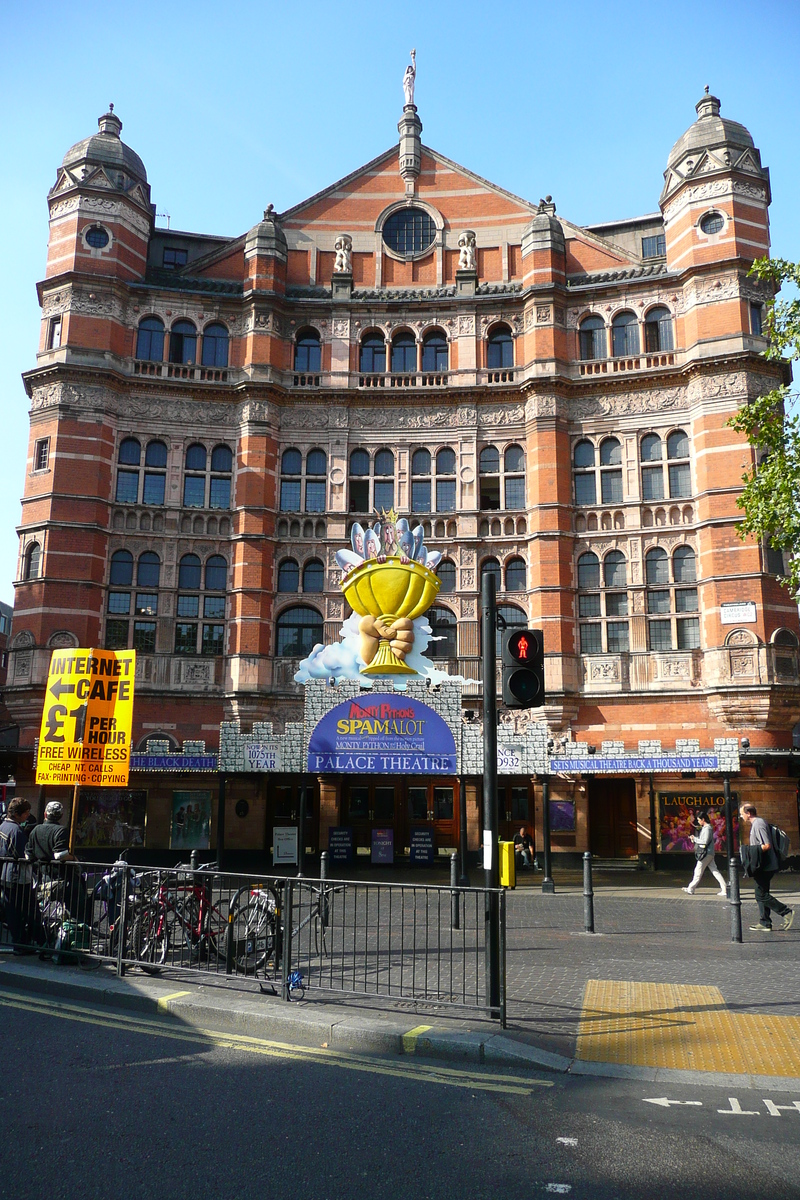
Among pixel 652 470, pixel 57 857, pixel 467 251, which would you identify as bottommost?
pixel 57 857

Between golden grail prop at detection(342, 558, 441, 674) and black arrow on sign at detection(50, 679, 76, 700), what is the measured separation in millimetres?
11450

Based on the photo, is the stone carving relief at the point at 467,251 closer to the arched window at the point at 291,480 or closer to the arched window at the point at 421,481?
the arched window at the point at 421,481

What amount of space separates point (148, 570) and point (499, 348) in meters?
14.7

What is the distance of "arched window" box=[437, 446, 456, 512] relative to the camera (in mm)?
30109

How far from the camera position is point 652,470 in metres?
28.7

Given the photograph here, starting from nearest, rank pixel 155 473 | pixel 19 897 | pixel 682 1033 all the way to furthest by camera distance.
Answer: pixel 682 1033
pixel 19 897
pixel 155 473

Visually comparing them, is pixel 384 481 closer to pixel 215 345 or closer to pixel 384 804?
pixel 215 345

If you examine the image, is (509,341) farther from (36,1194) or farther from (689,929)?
(36,1194)

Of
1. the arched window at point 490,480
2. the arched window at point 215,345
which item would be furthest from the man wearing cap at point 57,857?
the arched window at point 215,345

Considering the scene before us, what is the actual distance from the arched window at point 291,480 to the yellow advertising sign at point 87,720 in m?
15.2

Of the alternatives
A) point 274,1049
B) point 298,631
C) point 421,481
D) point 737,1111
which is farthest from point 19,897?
point 421,481

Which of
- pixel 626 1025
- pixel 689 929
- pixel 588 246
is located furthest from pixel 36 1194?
pixel 588 246

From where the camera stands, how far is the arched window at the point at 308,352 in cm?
3134

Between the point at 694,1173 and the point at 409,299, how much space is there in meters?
29.8
